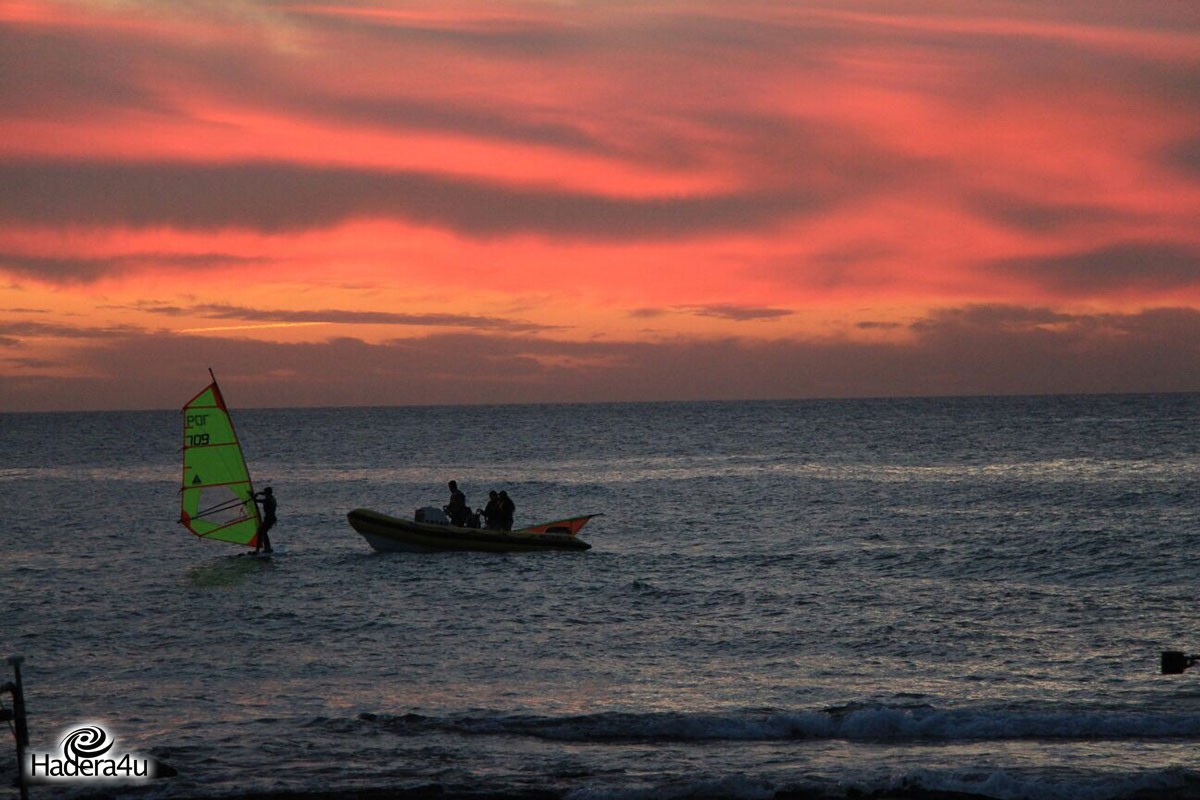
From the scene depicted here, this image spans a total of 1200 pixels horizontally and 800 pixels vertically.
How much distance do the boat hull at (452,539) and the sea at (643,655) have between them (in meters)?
0.46

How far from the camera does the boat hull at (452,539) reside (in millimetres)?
33094

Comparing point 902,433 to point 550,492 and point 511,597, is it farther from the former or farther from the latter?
point 511,597

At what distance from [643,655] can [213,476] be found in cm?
1795

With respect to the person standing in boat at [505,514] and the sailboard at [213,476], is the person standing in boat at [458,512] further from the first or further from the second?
the sailboard at [213,476]

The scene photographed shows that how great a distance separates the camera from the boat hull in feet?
109

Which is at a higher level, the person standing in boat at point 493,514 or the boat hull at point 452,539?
the person standing in boat at point 493,514

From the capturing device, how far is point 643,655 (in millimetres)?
20203

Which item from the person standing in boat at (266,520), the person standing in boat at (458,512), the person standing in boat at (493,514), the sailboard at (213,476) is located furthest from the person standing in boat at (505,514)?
the sailboard at (213,476)

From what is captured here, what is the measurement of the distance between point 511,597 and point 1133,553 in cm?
1727

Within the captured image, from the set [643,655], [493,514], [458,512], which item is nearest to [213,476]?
[458,512]

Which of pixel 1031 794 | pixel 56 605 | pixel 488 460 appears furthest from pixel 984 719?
pixel 488 460

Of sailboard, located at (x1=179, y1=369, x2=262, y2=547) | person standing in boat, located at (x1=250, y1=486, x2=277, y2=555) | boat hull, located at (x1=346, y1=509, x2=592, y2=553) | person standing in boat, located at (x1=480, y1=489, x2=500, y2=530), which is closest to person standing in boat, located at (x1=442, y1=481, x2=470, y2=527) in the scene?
boat hull, located at (x1=346, y1=509, x2=592, y2=553)

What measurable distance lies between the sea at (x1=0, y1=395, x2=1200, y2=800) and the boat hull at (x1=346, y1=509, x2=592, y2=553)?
1.50 ft

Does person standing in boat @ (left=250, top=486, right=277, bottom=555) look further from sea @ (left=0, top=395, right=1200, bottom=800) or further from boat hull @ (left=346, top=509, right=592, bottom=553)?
boat hull @ (left=346, top=509, right=592, bottom=553)
